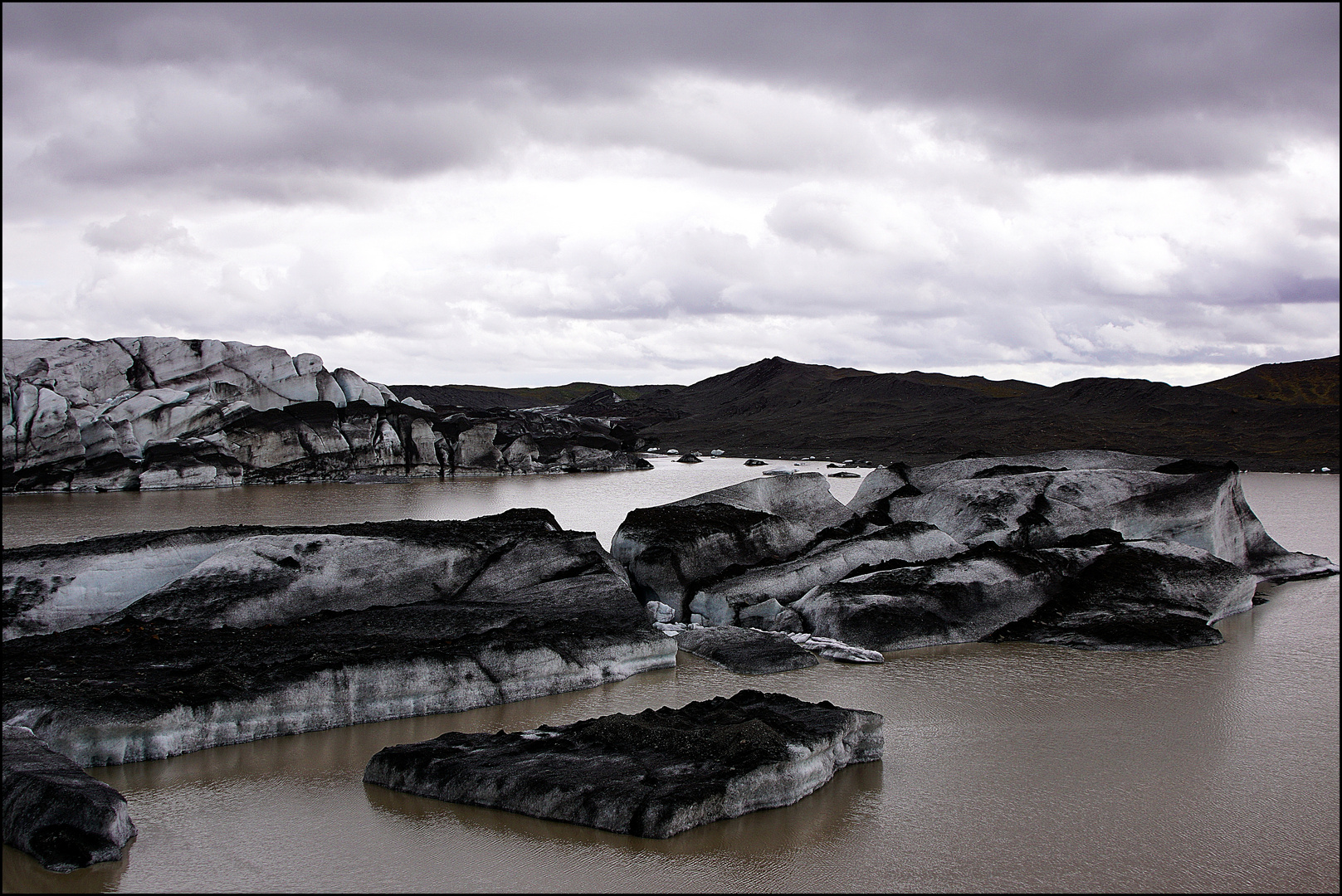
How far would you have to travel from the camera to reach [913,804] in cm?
865

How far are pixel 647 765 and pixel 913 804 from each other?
2.21 m

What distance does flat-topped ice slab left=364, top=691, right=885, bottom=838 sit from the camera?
25.8ft

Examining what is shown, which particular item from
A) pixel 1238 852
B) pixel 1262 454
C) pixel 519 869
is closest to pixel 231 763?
pixel 519 869

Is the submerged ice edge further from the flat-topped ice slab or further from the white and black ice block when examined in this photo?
the flat-topped ice slab

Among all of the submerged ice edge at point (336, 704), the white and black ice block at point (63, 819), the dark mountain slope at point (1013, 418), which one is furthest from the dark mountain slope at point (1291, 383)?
the white and black ice block at point (63, 819)

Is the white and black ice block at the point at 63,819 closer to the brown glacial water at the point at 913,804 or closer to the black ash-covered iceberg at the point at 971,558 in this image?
the brown glacial water at the point at 913,804

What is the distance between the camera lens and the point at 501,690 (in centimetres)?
1142

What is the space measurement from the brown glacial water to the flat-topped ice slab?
128 millimetres

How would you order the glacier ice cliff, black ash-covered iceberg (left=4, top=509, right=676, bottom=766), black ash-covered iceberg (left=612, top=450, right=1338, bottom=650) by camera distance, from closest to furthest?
black ash-covered iceberg (left=4, top=509, right=676, bottom=766), black ash-covered iceberg (left=612, top=450, right=1338, bottom=650), the glacier ice cliff

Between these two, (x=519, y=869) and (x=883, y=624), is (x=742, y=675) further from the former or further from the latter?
(x=519, y=869)

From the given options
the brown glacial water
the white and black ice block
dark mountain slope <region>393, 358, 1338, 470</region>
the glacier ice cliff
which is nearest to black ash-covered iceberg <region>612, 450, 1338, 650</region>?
the brown glacial water

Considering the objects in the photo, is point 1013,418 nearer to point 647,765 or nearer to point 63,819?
point 647,765

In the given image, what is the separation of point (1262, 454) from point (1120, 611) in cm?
3777

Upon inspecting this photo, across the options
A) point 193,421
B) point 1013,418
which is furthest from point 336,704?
point 1013,418
